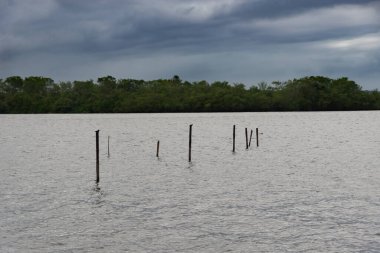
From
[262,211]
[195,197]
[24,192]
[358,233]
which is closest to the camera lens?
[358,233]

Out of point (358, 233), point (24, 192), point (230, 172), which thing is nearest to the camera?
point (358, 233)

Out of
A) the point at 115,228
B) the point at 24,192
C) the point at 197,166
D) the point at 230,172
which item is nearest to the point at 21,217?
the point at 115,228

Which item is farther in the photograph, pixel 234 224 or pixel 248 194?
pixel 248 194

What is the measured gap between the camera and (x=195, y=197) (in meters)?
39.0

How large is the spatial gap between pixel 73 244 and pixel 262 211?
1232 cm

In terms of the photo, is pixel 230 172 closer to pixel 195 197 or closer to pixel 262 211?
pixel 195 197

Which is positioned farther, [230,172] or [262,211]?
[230,172]

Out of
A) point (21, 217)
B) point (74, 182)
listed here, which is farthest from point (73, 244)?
point (74, 182)

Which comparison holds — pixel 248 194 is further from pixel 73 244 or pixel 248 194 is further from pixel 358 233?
pixel 73 244

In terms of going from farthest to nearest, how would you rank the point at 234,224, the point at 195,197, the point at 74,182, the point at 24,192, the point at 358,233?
the point at 74,182 → the point at 24,192 → the point at 195,197 → the point at 234,224 → the point at 358,233

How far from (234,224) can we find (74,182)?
20766mm

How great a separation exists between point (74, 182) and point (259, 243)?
80.2 feet

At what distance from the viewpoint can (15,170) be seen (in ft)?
188

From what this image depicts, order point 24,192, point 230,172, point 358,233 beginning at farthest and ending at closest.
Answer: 1. point 230,172
2. point 24,192
3. point 358,233
